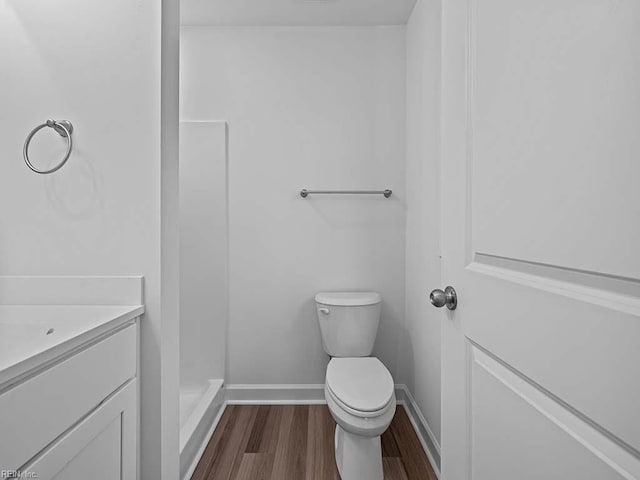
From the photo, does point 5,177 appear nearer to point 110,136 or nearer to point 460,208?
point 110,136

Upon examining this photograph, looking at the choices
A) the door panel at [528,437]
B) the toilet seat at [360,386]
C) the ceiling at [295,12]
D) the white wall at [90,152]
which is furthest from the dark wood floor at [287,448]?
the ceiling at [295,12]

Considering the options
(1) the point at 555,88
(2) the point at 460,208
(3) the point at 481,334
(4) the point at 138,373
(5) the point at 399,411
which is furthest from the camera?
(5) the point at 399,411

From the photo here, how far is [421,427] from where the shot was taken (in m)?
A: 2.12

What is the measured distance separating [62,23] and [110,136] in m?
0.39

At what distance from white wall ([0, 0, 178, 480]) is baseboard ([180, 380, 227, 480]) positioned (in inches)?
17.4

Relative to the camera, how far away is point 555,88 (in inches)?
24.0

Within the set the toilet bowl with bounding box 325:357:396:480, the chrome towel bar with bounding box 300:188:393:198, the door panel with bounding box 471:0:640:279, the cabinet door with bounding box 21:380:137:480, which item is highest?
the chrome towel bar with bounding box 300:188:393:198

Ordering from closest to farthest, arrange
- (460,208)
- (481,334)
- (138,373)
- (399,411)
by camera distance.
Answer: (481,334), (460,208), (138,373), (399,411)

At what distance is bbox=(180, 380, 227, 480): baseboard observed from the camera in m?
1.74

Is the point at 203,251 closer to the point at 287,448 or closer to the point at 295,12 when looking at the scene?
the point at 287,448

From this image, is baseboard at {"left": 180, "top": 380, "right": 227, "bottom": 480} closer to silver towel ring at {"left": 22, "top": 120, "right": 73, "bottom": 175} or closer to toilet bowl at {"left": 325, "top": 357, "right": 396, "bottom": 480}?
toilet bowl at {"left": 325, "top": 357, "right": 396, "bottom": 480}

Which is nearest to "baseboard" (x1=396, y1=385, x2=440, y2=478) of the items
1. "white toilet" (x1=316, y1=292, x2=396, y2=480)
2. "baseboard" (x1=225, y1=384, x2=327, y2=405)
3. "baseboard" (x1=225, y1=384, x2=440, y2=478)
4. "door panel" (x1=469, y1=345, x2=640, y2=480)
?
"baseboard" (x1=225, y1=384, x2=440, y2=478)

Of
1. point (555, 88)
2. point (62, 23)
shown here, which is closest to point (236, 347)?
point (62, 23)

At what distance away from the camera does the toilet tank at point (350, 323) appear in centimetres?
228
